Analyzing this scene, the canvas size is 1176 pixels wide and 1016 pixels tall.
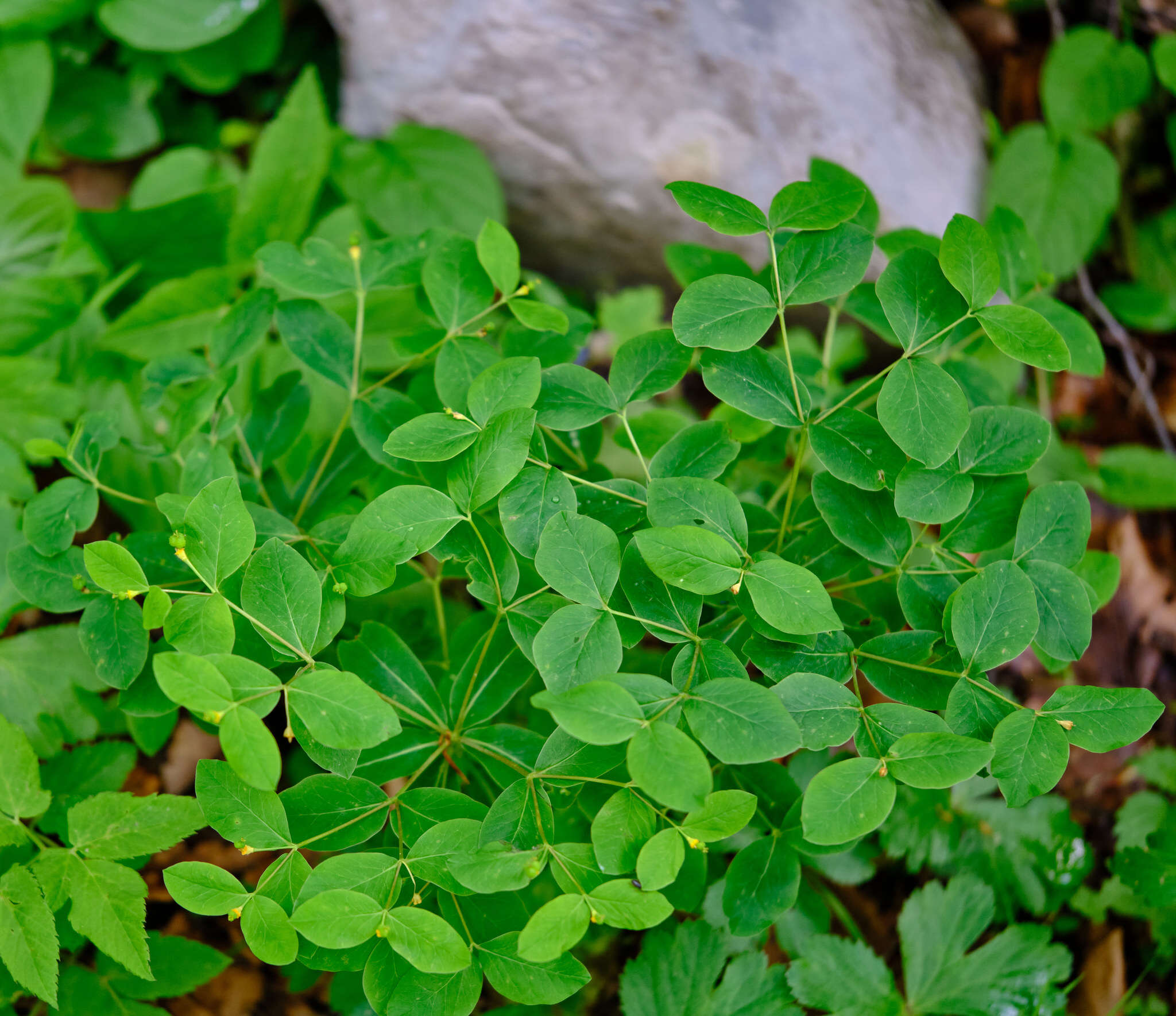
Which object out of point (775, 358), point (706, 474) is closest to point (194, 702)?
point (706, 474)

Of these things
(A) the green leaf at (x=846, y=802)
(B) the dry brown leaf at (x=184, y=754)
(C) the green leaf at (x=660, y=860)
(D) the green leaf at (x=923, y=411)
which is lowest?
(B) the dry brown leaf at (x=184, y=754)

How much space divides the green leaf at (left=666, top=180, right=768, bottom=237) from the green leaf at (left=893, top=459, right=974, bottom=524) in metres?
0.38

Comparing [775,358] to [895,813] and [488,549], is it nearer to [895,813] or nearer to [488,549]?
[488,549]

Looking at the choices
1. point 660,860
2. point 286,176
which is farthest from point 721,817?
point 286,176

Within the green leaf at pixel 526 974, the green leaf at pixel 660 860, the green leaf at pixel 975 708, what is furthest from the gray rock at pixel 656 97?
the green leaf at pixel 526 974

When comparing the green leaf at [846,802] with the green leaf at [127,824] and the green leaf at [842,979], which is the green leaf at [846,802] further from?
the green leaf at [127,824]

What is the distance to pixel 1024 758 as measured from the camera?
969 mm

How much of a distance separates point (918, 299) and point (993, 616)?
1.39 ft

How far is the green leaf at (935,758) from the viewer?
91 cm

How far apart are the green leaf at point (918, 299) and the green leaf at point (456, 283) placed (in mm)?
571

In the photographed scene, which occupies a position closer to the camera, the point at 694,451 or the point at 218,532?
the point at 218,532

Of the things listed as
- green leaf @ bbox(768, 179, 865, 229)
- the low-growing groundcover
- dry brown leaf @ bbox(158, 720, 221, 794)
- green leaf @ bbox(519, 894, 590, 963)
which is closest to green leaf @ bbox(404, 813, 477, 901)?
the low-growing groundcover

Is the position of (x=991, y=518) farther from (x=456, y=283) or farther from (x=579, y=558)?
(x=456, y=283)

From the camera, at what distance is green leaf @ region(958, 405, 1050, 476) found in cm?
112
